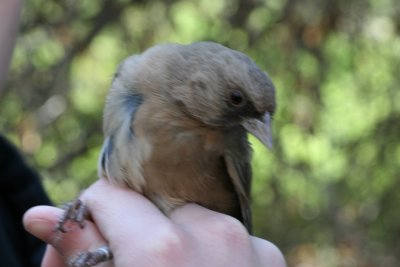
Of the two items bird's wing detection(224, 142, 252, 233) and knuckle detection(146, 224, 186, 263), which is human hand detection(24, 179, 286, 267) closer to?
knuckle detection(146, 224, 186, 263)

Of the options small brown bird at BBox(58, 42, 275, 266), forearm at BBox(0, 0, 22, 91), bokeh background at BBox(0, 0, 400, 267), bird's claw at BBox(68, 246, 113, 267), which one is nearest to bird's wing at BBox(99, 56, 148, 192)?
small brown bird at BBox(58, 42, 275, 266)

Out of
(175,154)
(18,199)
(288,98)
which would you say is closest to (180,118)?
(175,154)

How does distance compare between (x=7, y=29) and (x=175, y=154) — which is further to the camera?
(x=7, y=29)

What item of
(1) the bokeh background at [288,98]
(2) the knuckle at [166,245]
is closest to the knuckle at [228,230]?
(2) the knuckle at [166,245]

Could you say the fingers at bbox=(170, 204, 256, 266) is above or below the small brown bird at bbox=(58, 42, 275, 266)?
below

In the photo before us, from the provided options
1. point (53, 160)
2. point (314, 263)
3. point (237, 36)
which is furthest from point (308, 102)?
point (53, 160)

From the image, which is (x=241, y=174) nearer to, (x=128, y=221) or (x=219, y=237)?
(x=219, y=237)

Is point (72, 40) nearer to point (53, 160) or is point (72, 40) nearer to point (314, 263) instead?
point (53, 160)
